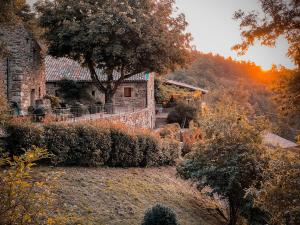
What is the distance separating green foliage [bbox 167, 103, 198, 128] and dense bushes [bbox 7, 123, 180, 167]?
16271 mm

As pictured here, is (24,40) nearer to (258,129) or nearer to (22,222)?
(258,129)

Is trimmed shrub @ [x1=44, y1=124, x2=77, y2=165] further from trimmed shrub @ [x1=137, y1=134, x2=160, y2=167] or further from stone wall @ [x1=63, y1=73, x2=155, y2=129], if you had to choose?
trimmed shrub @ [x1=137, y1=134, x2=160, y2=167]

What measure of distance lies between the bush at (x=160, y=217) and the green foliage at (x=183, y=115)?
25.8 m

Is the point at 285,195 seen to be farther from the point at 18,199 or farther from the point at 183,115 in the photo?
the point at 183,115

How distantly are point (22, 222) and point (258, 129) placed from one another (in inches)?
427

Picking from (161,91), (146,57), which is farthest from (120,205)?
(161,91)

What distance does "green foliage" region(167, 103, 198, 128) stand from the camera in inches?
1394

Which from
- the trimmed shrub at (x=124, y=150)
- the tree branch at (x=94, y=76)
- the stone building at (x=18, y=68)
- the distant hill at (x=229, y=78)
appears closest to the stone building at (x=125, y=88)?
the tree branch at (x=94, y=76)

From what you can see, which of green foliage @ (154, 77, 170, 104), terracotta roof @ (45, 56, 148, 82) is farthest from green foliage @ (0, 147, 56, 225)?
green foliage @ (154, 77, 170, 104)

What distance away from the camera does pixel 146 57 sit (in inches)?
986

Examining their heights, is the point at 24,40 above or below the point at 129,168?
above

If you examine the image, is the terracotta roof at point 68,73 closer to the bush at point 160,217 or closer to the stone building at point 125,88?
the stone building at point 125,88

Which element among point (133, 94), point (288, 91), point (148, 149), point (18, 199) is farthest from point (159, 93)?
point (18, 199)

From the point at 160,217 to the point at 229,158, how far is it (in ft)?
17.9
